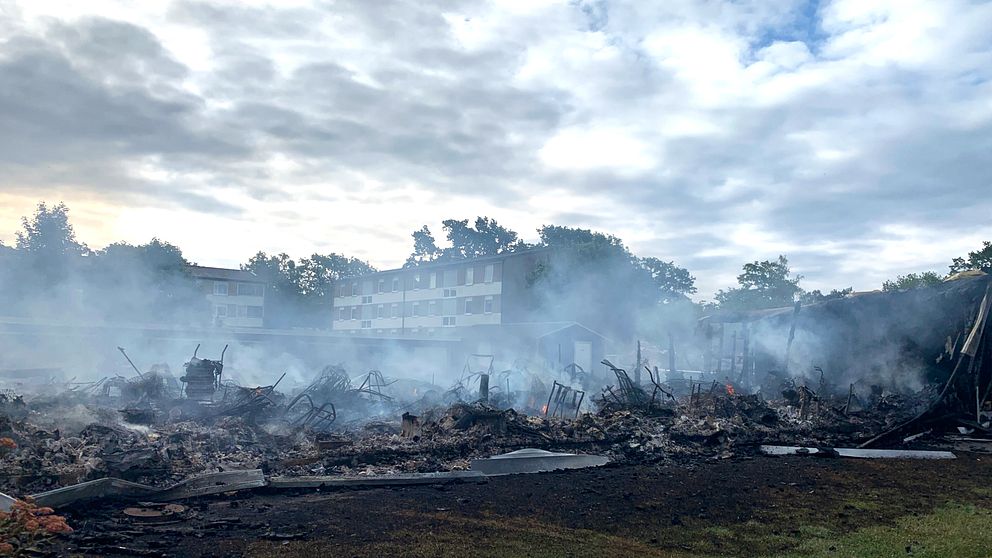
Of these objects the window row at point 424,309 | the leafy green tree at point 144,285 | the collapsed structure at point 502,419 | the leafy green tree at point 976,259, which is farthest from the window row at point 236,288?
the leafy green tree at point 976,259

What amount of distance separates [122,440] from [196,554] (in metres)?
7.29

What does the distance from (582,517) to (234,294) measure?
64134 millimetres

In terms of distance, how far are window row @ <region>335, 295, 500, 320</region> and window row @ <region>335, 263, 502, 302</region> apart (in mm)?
1361

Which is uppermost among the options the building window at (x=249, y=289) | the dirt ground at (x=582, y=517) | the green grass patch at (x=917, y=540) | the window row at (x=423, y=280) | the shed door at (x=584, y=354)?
the window row at (x=423, y=280)

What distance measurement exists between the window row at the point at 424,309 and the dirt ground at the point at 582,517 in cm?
4421

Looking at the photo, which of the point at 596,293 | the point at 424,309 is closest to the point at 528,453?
the point at 596,293

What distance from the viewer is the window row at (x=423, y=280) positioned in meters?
55.9

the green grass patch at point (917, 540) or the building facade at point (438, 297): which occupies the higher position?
the building facade at point (438, 297)

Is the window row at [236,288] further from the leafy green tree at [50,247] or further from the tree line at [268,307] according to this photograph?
the leafy green tree at [50,247]

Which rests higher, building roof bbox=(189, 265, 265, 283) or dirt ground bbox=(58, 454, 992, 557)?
building roof bbox=(189, 265, 265, 283)

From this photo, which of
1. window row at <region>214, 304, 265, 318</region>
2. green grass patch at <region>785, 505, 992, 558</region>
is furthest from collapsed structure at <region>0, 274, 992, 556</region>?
window row at <region>214, 304, 265, 318</region>

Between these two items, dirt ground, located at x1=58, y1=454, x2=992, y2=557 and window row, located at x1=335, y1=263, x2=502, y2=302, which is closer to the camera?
dirt ground, located at x1=58, y1=454, x2=992, y2=557

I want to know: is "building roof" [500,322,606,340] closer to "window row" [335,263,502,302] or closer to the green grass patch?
"window row" [335,263,502,302]

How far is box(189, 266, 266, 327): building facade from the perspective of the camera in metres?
64.9
